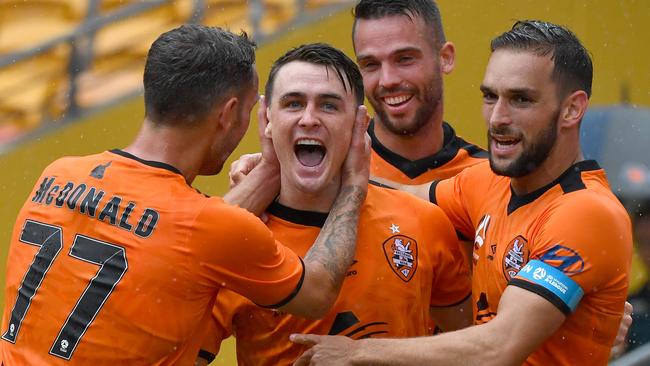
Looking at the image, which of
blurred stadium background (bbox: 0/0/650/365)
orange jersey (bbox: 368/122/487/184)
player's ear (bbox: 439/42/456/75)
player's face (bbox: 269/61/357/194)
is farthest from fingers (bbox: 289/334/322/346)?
blurred stadium background (bbox: 0/0/650/365)

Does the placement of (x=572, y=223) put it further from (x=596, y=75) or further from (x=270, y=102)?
(x=596, y=75)

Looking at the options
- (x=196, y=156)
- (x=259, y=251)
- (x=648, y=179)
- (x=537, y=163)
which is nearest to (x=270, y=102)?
(x=196, y=156)

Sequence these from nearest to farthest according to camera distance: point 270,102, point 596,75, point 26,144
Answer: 1. point 270,102
2. point 26,144
3. point 596,75

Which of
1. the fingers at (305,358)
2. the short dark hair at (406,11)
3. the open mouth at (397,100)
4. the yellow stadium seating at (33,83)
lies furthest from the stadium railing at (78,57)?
the fingers at (305,358)

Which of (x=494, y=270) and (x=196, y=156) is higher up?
(x=196, y=156)

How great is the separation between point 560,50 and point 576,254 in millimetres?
719

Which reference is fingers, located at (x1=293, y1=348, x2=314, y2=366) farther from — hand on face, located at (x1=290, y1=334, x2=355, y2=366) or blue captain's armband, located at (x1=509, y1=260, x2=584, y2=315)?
blue captain's armband, located at (x1=509, y1=260, x2=584, y2=315)

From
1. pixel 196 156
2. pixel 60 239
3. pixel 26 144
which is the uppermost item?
pixel 196 156

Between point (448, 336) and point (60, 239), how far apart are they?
1279mm

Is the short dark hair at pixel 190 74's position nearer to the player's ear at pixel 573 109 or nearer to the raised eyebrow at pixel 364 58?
the player's ear at pixel 573 109

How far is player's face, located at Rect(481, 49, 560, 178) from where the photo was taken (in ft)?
12.8

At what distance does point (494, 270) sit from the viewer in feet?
13.0

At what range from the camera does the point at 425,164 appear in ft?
16.7

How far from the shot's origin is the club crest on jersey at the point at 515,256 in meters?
3.86
